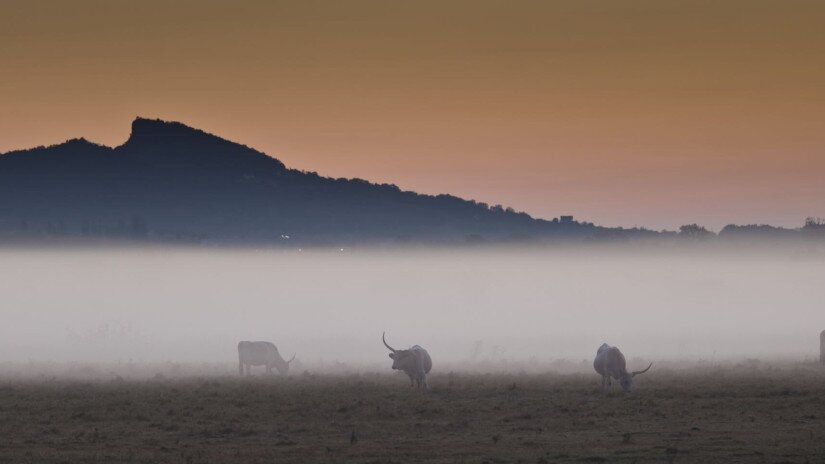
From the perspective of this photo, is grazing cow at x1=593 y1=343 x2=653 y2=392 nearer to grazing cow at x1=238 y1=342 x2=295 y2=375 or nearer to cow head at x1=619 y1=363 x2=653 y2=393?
cow head at x1=619 y1=363 x2=653 y2=393

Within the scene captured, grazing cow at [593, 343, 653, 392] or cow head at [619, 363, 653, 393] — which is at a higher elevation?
grazing cow at [593, 343, 653, 392]

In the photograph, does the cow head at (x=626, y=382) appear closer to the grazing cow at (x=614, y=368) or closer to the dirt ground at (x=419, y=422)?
the grazing cow at (x=614, y=368)

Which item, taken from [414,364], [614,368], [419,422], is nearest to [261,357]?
[414,364]

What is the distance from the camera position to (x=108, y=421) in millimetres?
33156

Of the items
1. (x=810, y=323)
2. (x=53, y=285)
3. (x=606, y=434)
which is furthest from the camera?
(x=53, y=285)

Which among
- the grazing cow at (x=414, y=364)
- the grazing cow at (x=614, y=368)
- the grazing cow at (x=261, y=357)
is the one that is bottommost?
the grazing cow at (x=614, y=368)

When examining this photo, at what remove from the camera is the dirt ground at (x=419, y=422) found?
2775cm

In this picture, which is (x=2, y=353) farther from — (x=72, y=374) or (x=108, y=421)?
(x=108, y=421)

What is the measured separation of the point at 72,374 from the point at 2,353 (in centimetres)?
3948

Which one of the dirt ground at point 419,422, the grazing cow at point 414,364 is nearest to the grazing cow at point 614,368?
the dirt ground at point 419,422

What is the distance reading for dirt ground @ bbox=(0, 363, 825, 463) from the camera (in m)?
27.8

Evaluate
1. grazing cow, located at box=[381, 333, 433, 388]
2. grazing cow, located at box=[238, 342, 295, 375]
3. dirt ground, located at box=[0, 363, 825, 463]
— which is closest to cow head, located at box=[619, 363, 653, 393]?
dirt ground, located at box=[0, 363, 825, 463]

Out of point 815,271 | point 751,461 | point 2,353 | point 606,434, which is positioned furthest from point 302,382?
point 815,271

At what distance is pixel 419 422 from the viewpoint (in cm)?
3238
